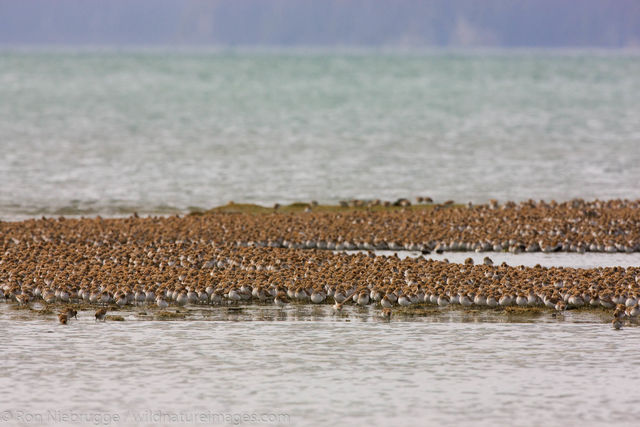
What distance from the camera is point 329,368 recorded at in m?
12.7

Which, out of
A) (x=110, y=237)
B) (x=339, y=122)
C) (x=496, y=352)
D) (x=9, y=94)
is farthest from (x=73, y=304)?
(x=9, y=94)

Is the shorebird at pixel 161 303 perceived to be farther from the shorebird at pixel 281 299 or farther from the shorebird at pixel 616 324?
the shorebird at pixel 616 324

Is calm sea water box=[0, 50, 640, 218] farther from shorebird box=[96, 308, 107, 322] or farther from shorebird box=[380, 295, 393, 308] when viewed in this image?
shorebird box=[380, 295, 393, 308]

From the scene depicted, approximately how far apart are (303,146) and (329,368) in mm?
32220

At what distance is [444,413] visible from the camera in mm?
10898

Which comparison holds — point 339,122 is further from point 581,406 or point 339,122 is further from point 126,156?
point 581,406

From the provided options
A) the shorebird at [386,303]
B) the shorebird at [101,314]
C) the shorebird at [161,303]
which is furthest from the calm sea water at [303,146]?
the shorebird at [386,303]

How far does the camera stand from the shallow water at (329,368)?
11047 mm

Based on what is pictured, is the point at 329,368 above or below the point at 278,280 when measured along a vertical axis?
below

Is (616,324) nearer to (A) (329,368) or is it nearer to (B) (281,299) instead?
(A) (329,368)

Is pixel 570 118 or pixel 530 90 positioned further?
pixel 530 90

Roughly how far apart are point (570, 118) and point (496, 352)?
49.2 m

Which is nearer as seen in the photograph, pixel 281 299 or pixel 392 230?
pixel 281 299

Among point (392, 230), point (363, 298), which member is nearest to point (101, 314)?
point (363, 298)
